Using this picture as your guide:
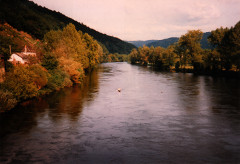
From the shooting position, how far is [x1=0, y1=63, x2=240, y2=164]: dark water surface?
16.1 meters

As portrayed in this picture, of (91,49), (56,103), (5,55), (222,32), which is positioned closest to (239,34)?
(222,32)

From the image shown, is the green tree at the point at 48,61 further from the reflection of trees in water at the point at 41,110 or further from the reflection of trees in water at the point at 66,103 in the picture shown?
the reflection of trees in water at the point at 41,110

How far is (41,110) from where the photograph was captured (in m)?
29.3

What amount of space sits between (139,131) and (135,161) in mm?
6166

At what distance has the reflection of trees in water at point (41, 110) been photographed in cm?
2275

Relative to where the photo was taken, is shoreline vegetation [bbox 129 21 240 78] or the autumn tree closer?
shoreline vegetation [bbox 129 21 240 78]

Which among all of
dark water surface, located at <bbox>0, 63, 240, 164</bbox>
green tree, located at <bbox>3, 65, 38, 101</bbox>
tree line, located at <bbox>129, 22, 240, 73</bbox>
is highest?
tree line, located at <bbox>129, 22, 240, 73</bbox>

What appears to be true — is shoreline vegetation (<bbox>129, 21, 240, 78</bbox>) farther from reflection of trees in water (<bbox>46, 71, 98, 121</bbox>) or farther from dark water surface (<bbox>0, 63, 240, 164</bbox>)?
reflection of trees in water (<bbox>46, 71, 98, 121</bbox>)

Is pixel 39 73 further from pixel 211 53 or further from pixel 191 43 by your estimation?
pixel 191 43

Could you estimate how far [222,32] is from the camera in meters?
85.4

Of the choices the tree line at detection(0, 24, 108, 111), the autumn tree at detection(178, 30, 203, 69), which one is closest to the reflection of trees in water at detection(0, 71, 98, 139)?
the tree line at detection(0, 24, 108, 111)

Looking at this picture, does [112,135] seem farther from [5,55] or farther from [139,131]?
[5,55]

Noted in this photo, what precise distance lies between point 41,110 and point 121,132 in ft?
46.3

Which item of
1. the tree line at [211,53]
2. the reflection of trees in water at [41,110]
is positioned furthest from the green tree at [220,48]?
the reflection of trees in water at [41,110]
